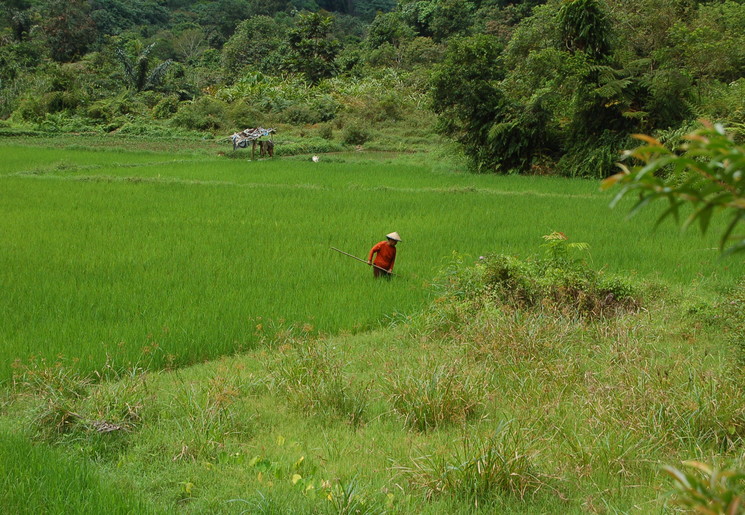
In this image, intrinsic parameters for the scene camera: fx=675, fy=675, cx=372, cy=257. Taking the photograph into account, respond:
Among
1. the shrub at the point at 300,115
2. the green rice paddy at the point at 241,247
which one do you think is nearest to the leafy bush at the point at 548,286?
the green rice paddy at the point at 241,247

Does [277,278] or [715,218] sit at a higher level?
[715,218]

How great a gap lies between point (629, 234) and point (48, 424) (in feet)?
24.7

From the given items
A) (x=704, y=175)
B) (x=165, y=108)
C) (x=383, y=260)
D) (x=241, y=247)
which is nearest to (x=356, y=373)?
(x=383, y=260)

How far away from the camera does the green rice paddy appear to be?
16.2ft

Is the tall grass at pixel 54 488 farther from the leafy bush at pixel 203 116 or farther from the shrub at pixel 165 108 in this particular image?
the shrub at pixel 165 108

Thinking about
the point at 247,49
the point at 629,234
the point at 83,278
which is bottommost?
the point at 83,278

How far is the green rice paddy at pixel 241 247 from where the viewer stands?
16.2 feet

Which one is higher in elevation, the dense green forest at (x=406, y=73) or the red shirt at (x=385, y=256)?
the dense green forest at (x=406, y=73)

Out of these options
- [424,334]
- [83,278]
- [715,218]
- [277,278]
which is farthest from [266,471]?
[715,218]

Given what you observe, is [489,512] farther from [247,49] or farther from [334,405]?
[247,49]

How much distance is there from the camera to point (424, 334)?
4.84m

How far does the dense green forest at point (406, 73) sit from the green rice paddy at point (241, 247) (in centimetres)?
201

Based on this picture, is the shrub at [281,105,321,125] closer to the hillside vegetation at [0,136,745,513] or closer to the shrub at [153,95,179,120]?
the shrub at [153,95,179,120]

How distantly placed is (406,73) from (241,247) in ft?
78.1
